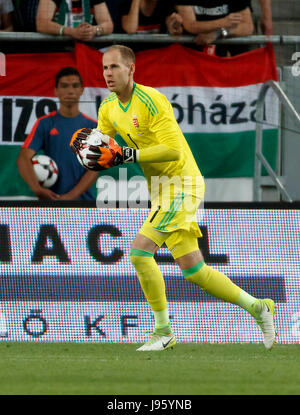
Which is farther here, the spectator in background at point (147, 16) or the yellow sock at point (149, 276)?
the spectator in background at point (147, 16)

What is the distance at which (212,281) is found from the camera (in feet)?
23.8

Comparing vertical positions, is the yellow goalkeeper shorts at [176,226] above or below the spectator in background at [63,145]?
below

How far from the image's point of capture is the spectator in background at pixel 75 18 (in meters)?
9.64

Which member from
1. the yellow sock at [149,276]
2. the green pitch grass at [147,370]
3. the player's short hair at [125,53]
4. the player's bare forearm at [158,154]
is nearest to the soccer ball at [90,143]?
the player's bare forearm at [158,154]

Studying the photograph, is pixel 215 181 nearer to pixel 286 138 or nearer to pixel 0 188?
pixel 286 138

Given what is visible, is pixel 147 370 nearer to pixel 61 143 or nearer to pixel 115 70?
pixel 115 70

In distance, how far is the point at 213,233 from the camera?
8562 mm

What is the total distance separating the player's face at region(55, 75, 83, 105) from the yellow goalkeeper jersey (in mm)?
2080

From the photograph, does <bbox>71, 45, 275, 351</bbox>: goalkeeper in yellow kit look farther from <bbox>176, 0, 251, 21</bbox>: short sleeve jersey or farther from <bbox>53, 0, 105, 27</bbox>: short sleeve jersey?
<bbox>176, 0, 251, 21</bbox>: short sleeve jersey

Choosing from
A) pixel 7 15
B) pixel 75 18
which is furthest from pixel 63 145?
pixel 7 15

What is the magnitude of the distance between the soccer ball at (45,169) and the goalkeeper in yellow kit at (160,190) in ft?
6.52

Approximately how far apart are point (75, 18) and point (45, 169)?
1.69 meters

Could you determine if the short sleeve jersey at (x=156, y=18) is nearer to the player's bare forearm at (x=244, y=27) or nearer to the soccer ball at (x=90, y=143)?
the player's bare forearm at (x=244, y=27)

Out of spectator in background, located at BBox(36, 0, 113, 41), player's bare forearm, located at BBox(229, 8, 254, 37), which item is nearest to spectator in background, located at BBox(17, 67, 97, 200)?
spectator in background, located at BBox(36, 0, 113, 41)
